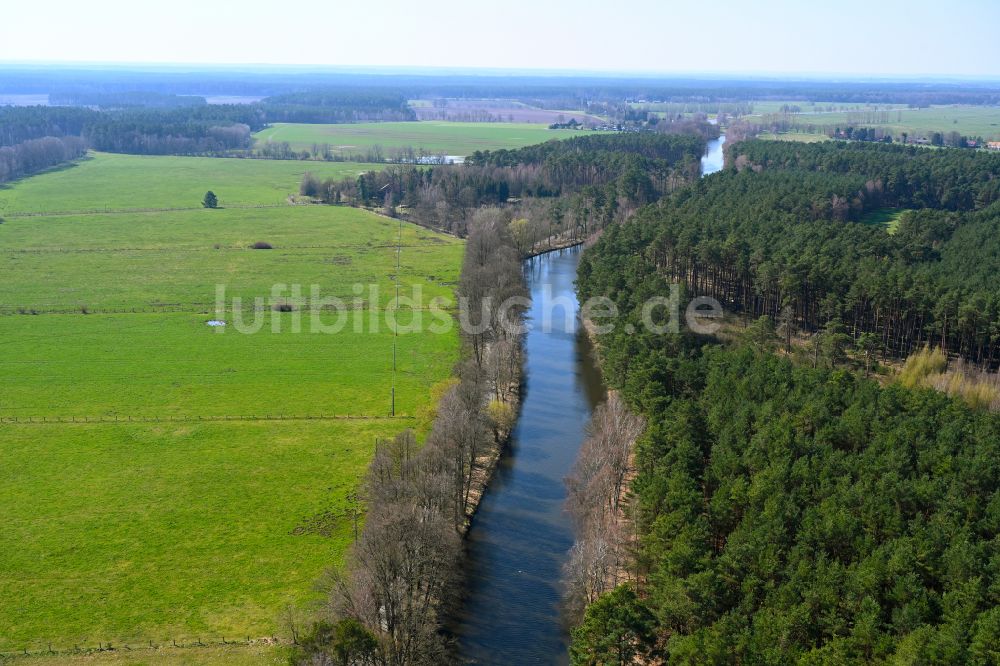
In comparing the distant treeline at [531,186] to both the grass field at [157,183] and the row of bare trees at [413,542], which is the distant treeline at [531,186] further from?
the row of bare trees at [413,542]

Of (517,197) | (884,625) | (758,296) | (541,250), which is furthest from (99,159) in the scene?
(884,625)

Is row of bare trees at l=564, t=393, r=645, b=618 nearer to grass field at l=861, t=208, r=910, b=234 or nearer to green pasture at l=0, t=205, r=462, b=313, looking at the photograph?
green pasture at l=0, t=205, r=462, b=313

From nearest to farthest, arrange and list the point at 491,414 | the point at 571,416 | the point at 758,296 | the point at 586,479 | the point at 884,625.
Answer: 1. the point at 884,625
2. the point at 586,479
3. the point at 491,414
4. the point at 571,416
5. the point at 758,296

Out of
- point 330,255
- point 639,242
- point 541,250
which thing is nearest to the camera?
point 639,242

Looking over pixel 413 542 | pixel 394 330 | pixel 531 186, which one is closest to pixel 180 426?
pixel 394 330

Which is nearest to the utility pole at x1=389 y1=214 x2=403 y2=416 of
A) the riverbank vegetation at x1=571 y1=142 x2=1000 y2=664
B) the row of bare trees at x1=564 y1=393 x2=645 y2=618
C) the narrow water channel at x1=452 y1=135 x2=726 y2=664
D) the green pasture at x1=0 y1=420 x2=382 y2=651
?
the green pasture at x1=0 y1=420 x2=382 y2=651

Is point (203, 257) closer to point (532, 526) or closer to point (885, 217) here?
point (532, 526)

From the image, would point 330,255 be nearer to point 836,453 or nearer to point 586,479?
point 586,479

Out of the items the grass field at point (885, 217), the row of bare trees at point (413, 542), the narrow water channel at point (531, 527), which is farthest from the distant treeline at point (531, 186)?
the row of bare trees at point (413, 542)
